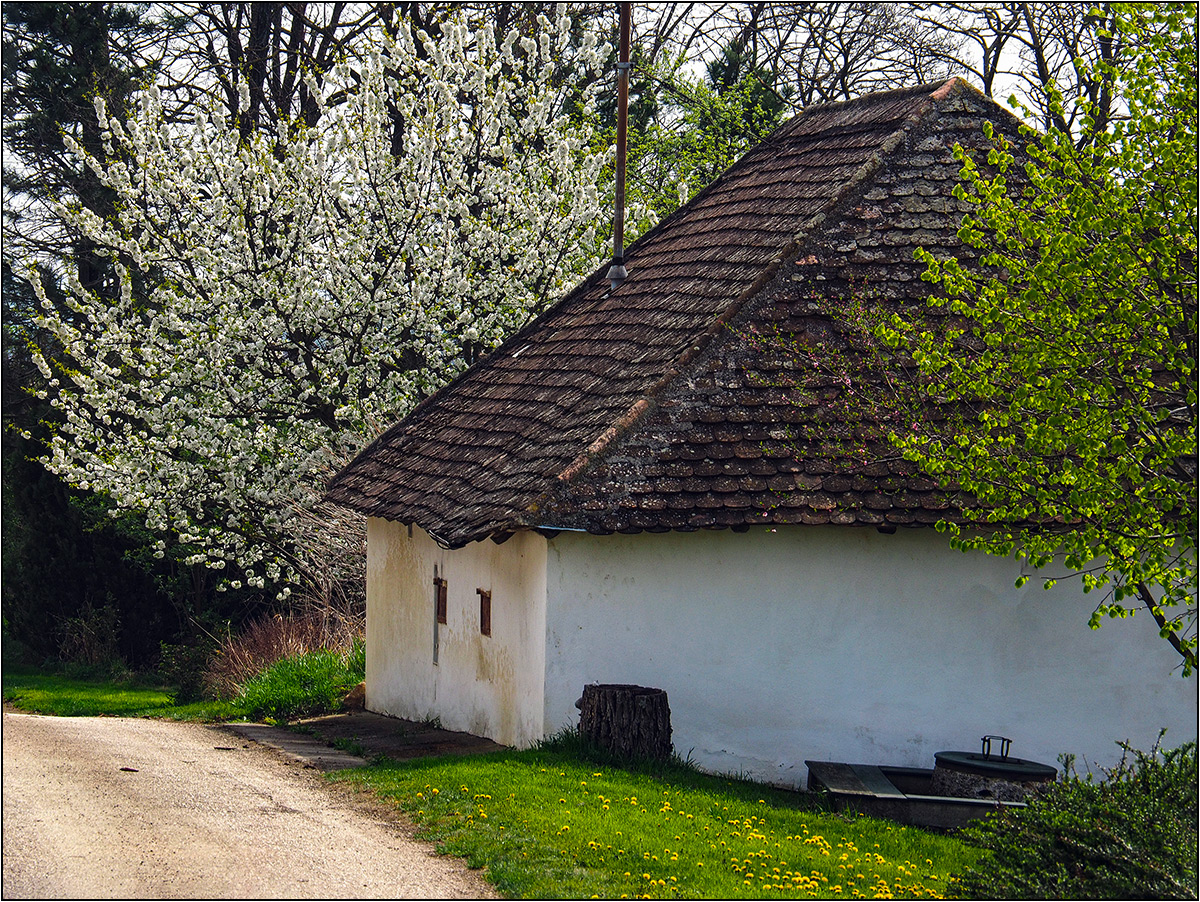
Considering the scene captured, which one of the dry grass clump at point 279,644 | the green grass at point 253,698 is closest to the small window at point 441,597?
the green grass at point 253,698

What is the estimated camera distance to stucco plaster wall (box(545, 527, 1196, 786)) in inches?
420

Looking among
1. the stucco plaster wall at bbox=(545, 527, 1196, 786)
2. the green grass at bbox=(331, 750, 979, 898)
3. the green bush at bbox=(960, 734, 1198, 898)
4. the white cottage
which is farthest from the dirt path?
the green bush at bbox=(960, 734, 1198, 898)

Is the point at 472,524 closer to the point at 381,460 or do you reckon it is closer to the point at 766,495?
Result: the point at 766,495

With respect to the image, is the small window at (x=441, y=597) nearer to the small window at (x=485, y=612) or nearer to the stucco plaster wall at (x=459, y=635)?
the stucco plaster wall at (x=459, y=635)

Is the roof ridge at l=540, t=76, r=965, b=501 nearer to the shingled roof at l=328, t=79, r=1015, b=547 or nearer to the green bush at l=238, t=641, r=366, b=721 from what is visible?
the shingled roof at l=328, t=79, r=1015, b=547

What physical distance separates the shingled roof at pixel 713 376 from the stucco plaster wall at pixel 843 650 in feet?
1.42

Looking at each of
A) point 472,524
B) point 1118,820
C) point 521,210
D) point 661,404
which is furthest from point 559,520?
point 521,210

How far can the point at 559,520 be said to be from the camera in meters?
10.3

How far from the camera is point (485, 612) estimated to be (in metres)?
12.1

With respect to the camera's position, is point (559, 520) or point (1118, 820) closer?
point (1118, 820)

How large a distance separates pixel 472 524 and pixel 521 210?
9.10 meters

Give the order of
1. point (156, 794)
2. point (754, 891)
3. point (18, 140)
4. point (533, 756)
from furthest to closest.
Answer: point (18, 140)
point (533, 756)
point (156, 794)
point (754, 891)

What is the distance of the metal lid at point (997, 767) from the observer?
9.69 m

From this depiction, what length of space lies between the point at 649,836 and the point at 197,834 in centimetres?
270
